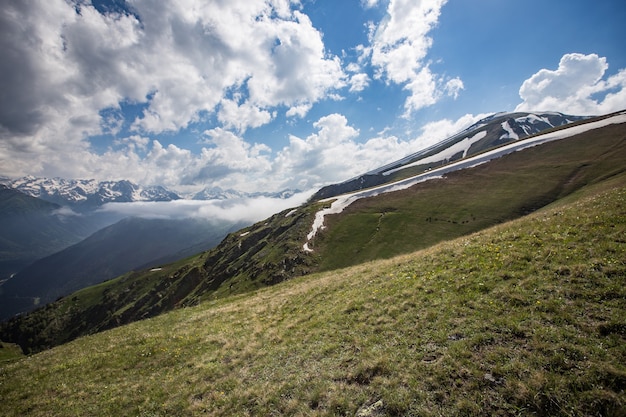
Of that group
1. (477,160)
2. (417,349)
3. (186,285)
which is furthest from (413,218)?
(186,285)

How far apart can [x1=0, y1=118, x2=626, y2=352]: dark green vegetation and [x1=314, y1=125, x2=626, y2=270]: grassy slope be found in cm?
22

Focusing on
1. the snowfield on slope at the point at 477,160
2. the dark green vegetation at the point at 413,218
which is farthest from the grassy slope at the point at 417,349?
the snowfield on slope at the point at 477,160

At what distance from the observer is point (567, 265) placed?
13.6m

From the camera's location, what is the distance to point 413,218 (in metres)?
74.4

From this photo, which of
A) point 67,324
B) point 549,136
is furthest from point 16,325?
point 549,136

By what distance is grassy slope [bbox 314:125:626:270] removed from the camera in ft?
208

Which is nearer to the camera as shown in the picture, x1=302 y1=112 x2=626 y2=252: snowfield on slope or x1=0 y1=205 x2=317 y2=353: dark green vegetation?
x1=0 y1=205 x2=317 y2=353: dark green vegetation

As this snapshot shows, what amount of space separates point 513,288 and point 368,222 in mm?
67534

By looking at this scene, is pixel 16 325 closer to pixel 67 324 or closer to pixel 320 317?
pixel 67 324

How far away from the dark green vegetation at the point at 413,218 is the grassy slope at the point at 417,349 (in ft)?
145

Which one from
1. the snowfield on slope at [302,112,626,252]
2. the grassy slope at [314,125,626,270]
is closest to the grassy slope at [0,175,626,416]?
the grassy slope at [314,125,626,270]

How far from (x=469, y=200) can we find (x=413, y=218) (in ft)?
54.9

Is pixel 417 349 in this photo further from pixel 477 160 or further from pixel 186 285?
pixel 186 285

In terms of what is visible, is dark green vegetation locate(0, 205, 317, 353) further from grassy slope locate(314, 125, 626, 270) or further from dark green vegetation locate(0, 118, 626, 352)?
grassy slope locate(314, 125, 626, 270)
